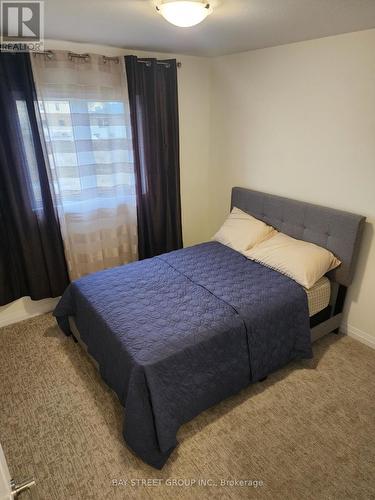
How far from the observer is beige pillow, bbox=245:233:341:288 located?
230 cm

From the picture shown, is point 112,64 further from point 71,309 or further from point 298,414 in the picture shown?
point 298,414

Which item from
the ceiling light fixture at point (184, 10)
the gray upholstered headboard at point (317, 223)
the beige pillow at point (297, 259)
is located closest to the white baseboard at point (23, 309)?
the beige pillow at point (297, 259)

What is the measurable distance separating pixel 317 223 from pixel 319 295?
22.7 inches

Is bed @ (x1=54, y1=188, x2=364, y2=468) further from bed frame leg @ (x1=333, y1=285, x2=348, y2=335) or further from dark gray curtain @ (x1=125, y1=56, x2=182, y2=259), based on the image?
dark gray curtain @ (x1=125, y1=56, x2=182, y2=259)

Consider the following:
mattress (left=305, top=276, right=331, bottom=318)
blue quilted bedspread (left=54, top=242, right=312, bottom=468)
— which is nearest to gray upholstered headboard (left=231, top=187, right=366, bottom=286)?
mattress (left=305, top=276, right=331, bottom=318)

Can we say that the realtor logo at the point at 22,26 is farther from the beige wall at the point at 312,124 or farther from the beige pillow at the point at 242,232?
the beige pillow at the point at 242,232

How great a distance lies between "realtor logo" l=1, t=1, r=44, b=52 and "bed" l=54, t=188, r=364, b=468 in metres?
1.69

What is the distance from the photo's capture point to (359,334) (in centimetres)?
258

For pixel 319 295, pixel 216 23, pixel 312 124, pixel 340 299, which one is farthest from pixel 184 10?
pixel 340 299

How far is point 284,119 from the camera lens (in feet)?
8.82

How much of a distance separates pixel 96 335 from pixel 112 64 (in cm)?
221

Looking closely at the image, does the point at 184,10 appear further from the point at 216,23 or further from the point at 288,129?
the point at 288,129

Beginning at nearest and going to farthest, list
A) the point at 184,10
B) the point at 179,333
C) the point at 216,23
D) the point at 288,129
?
the point at 184,10 < the point at 179,333 < the point at 216,23 < the point at 288,129

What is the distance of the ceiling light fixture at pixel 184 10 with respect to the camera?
150 centimetres
